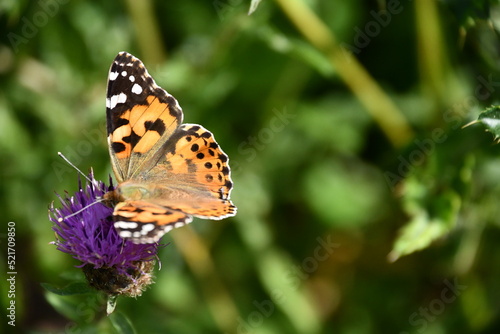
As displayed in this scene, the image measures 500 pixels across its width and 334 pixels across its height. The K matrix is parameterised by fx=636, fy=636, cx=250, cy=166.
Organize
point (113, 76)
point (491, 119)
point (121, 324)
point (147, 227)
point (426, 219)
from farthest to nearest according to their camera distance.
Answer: point (426, 219) < point (113, 76) < point (121, 324) < point (491, 119) < point (147, 227)

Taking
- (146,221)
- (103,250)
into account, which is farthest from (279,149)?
(146,221)

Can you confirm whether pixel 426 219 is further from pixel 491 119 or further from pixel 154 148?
pixel 154 148

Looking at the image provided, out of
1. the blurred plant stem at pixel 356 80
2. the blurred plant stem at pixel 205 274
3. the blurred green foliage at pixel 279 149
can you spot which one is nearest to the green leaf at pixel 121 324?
the blurred green foliage at pixel 279 149

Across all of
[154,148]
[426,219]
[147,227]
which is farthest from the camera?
[426,219]

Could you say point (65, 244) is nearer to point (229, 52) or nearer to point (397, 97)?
point (229, 52)

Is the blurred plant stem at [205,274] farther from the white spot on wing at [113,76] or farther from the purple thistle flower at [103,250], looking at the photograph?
the white spot on wing at [113,76]

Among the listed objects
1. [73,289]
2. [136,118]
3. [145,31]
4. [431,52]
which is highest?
[145,31]

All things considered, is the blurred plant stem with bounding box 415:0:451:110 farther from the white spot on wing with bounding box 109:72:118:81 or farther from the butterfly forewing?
the white spot on wing with bounding box 109:72:118:81

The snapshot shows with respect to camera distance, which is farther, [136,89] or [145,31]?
[145,31]
